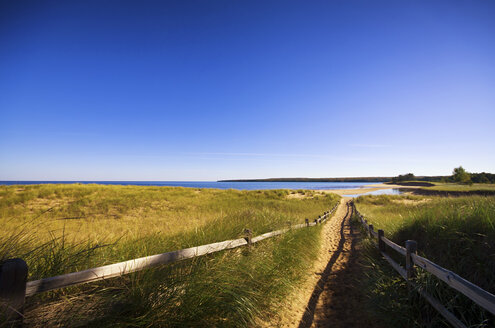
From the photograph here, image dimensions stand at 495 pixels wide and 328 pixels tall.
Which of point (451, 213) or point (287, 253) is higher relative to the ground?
point (451, 213)

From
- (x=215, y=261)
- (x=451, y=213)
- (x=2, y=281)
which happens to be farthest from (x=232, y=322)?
(x=451, y=213)

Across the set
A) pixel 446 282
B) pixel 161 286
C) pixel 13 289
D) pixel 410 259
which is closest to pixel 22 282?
pixel 13 289

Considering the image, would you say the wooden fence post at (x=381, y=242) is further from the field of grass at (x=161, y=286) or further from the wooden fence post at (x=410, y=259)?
the field of grass at (x=161, y=286)

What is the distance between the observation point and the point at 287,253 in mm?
6012

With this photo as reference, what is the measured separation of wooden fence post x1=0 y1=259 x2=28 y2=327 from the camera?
175 centimetres

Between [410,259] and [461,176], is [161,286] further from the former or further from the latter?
[461,176]

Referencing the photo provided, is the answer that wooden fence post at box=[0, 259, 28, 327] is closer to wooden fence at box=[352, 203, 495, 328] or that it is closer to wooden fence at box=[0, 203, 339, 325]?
wooden fence at box=[0, 203, 339, 325]

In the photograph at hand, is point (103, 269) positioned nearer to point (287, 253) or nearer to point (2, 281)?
point (2, 281)

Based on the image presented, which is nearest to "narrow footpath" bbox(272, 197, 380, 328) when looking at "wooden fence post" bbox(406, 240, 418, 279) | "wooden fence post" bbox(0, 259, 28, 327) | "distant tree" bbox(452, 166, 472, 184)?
"wooden fence post" bbox(406, 240, 418, 279)

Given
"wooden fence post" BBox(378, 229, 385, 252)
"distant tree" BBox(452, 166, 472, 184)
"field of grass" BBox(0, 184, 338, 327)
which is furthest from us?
"distant tree" BBox(452, 166, 472, 184)

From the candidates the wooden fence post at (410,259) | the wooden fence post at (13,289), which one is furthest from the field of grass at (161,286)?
the wooden fence post at (410,259)

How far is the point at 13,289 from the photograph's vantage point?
1.82 meters

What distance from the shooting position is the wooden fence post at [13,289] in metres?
1.75

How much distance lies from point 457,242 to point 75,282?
6.15 metres
